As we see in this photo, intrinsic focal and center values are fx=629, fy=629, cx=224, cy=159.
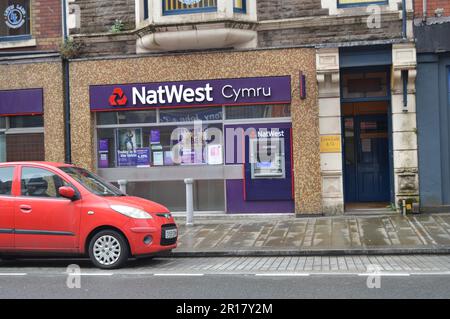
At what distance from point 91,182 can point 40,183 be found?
802 millimetres

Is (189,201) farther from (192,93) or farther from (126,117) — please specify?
(126,117)

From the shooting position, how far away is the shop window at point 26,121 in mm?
16103

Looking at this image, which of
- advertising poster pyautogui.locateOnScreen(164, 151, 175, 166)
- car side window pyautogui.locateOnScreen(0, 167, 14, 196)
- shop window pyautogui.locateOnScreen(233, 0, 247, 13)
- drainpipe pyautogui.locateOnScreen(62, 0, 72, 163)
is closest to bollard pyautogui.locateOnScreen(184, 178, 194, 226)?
advertising poster pyautogui.locateOnScreen(164, 151, 175, 166)

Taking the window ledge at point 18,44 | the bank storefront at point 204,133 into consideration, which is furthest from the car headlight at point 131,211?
the window ledge at point 18,44

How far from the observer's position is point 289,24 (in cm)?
1465

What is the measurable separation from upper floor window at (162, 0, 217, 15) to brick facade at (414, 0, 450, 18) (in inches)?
180

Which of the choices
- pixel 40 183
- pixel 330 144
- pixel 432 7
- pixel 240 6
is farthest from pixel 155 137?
pixel 432 7

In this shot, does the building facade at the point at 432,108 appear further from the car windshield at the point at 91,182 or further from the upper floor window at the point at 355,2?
the car windshield at the point at 91,182

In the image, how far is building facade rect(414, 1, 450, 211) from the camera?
14.1 meters

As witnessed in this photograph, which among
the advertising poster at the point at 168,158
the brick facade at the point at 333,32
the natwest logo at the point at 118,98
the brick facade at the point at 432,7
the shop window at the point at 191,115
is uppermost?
the brick facade at the point at 432,7

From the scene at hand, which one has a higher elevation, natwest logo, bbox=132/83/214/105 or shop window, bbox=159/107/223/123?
natwest logo, bbox=132/83/214/105

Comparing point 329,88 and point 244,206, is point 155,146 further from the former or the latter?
point 329,88

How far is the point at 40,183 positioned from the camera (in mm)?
9969

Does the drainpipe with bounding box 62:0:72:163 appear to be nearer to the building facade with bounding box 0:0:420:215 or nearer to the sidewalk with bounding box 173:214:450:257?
the building facade with bounding box 0:0:420:215
